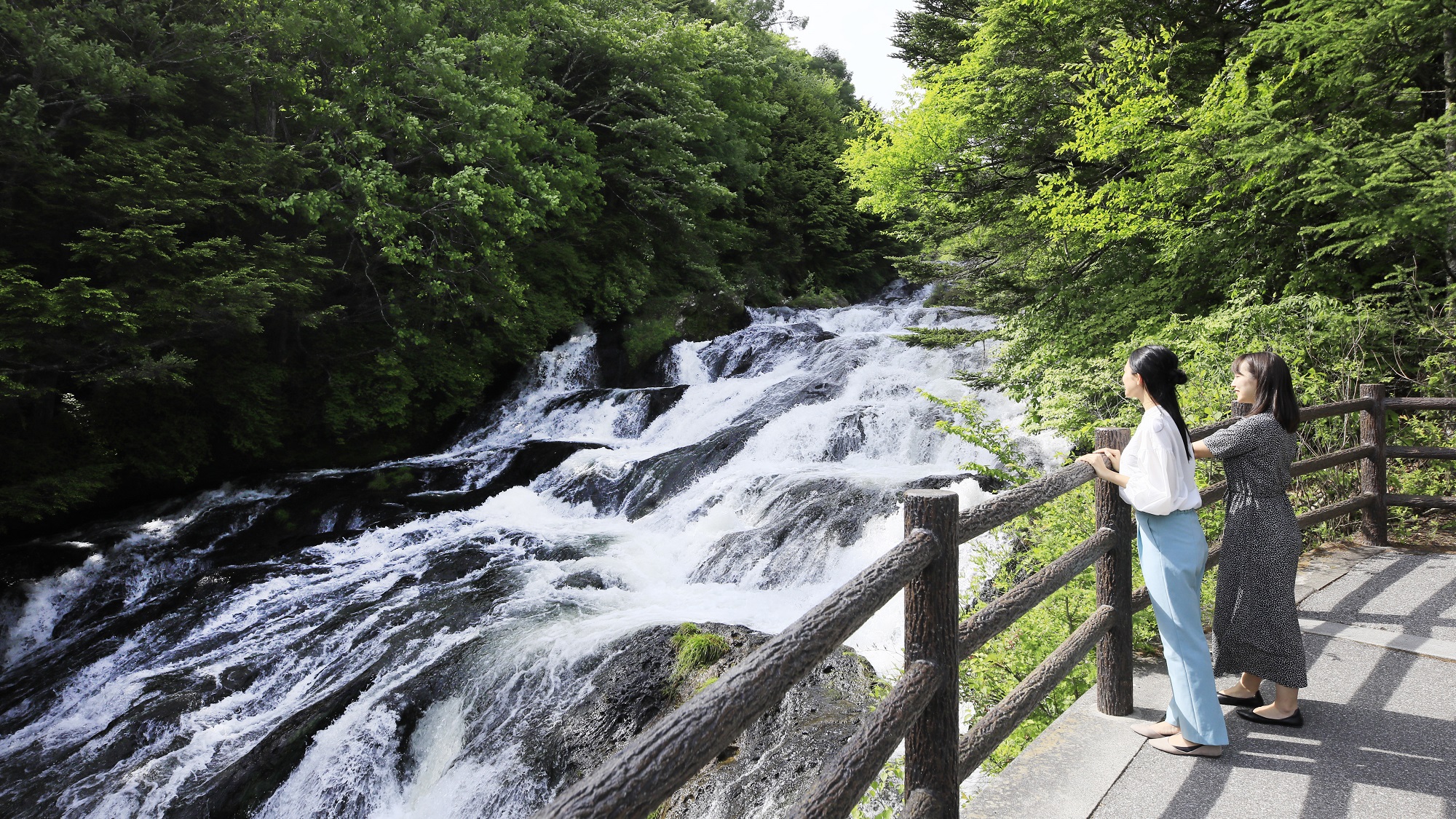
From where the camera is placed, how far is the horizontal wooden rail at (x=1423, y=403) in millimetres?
5211

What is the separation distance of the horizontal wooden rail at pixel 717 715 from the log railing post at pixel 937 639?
197mm

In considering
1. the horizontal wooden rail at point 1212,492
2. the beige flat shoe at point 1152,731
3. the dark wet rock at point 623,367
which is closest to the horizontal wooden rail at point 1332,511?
the horizontal wooden rail at point 1212,492

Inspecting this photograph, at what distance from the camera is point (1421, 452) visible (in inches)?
213

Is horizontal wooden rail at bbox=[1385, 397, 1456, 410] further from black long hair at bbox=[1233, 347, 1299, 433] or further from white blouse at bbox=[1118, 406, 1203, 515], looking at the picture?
white blouse at bbox=[1118, 406, 1203, 515]

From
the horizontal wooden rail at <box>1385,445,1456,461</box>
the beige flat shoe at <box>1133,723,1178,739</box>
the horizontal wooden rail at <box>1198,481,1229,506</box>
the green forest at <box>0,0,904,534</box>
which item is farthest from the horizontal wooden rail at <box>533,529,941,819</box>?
the green forest at <box>0,0,904,534</box>

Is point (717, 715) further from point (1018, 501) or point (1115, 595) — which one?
point (1115, 595)

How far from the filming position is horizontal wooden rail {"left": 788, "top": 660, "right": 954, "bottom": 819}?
1712mm

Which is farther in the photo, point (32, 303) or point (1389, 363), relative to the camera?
point (32, 303)

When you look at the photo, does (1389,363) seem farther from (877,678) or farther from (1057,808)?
(1057,808)

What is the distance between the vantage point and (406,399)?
14516mm

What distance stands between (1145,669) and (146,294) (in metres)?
11.1

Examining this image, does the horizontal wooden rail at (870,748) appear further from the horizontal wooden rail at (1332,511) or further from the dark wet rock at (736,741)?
the horizontal wooden rail at (1332,511)

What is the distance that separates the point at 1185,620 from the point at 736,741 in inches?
133

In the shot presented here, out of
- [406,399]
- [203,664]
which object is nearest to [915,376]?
[406,399]
